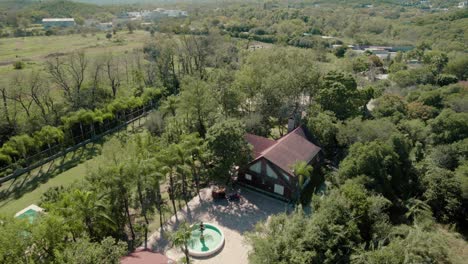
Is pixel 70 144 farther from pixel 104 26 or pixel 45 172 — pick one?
pixel 104 26

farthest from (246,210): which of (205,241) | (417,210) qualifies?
(417,210)

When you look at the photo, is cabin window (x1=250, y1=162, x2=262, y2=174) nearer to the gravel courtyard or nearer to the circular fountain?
the gravel courtyard

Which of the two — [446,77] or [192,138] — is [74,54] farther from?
[446,77]

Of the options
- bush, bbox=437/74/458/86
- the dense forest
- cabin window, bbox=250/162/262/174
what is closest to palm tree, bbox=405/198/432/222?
the dense forest

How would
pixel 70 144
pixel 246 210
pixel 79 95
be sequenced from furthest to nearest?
pixel 79 95 < pixel 70 144 < pixel 246 210

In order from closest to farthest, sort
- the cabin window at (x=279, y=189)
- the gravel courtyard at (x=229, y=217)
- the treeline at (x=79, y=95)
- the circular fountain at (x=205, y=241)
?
1. the circular fountain at (x=205, y=241)
2. the gravel courtyard at (x=229, y=217)
3. the cabin window at (x=279, y=189)
4. the treeline at (x=79, y=95)

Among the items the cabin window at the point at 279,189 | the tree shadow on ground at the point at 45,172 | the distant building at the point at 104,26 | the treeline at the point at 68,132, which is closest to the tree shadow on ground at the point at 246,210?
the cabin window at the point at 279,189

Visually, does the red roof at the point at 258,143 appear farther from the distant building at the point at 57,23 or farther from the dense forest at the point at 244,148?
the distant building at the point at 57,23
